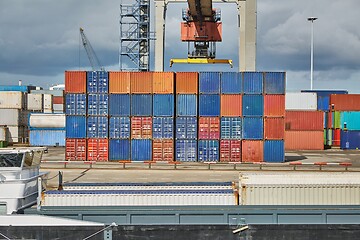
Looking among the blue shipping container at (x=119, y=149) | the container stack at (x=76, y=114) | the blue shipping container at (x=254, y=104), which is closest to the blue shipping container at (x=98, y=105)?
the container stack at (x=76, y=114)

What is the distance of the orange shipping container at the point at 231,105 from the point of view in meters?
57.2

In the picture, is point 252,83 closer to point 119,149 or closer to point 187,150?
point 187,150

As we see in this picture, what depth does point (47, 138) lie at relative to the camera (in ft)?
271

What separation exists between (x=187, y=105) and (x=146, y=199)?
37214mm

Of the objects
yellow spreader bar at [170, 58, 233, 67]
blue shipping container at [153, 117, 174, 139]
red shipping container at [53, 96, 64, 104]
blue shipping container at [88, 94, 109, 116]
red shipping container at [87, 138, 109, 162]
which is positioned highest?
Result: yellow spreader bar at [170, 58, 233, 67]

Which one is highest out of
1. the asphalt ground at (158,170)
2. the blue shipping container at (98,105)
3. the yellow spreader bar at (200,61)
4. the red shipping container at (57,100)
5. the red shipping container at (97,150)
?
the yellow spreader bar at (200,61)

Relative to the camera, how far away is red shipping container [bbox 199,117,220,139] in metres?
57.3

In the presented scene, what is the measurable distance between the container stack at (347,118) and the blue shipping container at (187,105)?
39.1 meters

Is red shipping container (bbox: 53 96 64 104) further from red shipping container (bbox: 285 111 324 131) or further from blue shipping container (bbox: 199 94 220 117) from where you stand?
blue shipping container (bbox: 199 94 220 117)

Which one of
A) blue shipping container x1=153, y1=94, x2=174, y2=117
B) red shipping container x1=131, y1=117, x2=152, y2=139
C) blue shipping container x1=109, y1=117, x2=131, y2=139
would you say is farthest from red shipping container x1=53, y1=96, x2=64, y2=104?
blue shipping container x1=153, y1=94, x2=174, y2=117

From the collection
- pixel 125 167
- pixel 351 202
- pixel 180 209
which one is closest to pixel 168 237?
pixel 180 209

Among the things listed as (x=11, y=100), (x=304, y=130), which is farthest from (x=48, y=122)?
(x=304, y=130)

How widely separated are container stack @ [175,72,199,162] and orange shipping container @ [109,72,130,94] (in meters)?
6.72

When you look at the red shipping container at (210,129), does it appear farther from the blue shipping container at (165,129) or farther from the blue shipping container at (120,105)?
the blue shipping container at (120,105)
